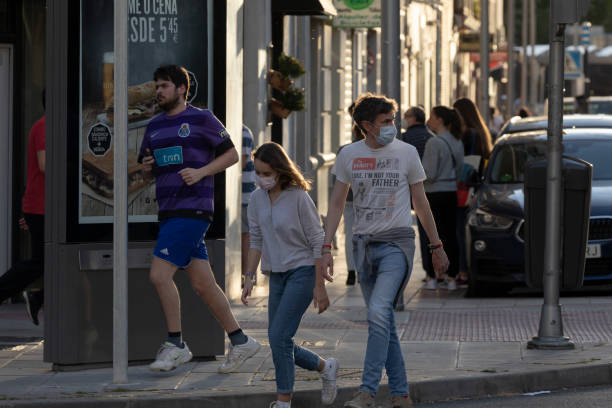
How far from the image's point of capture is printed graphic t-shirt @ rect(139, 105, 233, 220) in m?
8.41

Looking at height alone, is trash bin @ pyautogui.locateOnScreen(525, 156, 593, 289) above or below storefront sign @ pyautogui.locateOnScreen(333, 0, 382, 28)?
below

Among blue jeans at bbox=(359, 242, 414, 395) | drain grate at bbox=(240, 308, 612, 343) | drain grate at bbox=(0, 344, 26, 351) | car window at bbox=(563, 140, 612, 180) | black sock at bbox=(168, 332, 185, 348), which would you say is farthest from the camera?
car window at bbox=(563, 140, 612, 180)

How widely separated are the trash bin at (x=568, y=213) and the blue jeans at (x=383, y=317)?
247 cm

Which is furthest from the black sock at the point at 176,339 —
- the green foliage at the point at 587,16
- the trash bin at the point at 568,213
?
the green foliage at the point at 587,16

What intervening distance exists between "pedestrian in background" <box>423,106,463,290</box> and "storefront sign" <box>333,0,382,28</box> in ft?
20.4

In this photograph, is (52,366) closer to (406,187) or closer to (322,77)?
(406,187)

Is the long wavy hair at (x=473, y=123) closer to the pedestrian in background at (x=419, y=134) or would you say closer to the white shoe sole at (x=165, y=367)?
the pedestrian in background at (x=419, y=134)

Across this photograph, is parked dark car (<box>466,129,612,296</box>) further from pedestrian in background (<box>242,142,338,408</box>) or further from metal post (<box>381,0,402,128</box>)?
pedestrian in background (<box>242,142,338,408</box>)

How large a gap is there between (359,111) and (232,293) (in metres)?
5.64

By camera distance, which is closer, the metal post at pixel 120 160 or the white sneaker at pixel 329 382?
the white sneaker at pixel 329 382

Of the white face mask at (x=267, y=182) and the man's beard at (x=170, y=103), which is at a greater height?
the man's beard at (x=170, y=103)

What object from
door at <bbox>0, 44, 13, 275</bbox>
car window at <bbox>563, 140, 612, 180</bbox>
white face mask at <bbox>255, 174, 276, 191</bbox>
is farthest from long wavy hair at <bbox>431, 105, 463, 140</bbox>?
white face mask at <bbox>255, 174, 276, 191</bbox>

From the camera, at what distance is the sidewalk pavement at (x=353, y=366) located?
8008mm

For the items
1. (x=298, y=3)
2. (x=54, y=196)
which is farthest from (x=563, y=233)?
(x=298, y=3)
